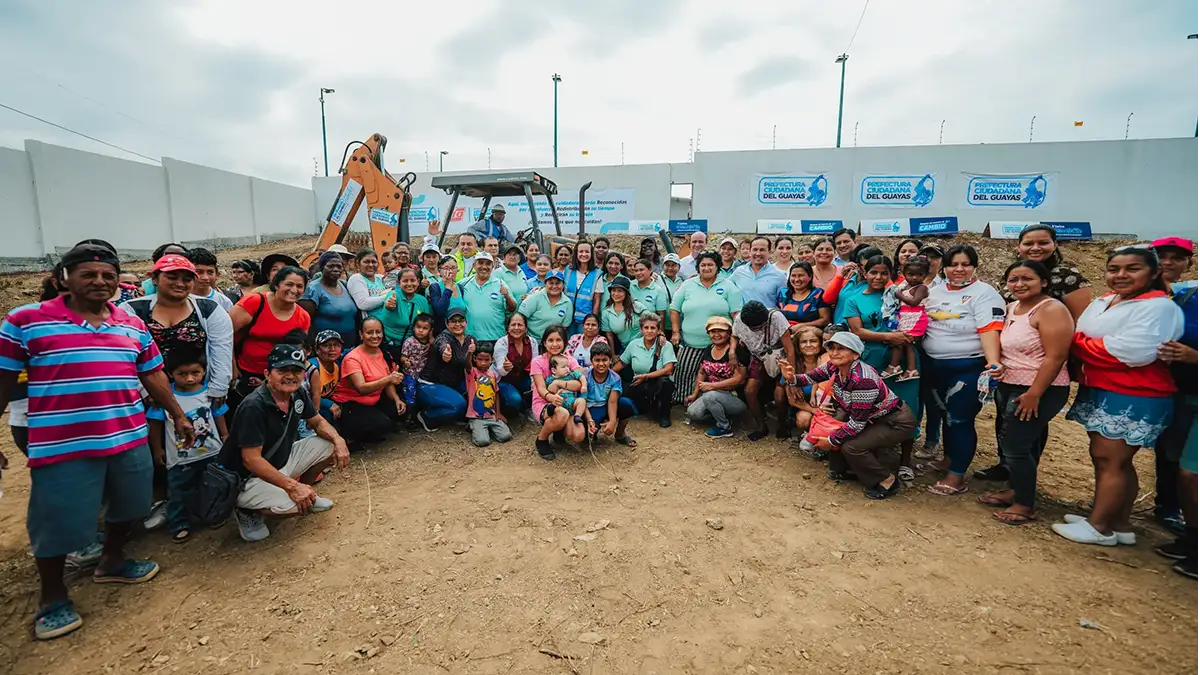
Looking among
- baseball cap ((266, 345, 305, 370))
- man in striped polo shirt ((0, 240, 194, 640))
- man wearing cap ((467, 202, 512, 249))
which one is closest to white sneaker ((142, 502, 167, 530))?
man in striped polo shirt ((0, 240, 194, 640))

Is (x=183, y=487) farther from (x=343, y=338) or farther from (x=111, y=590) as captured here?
(x=343, y=338)

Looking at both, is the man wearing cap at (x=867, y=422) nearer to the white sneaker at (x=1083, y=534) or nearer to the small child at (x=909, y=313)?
the small child at (x=909, y=313)

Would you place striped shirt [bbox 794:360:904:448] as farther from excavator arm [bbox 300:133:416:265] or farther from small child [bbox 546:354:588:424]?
excavator arm [bbox 300:133:416:265]

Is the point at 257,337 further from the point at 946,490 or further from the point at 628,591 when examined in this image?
the point at 946,490

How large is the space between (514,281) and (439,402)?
1445 mm

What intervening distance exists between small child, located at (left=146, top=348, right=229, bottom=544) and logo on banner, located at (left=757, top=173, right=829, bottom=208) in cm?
1685

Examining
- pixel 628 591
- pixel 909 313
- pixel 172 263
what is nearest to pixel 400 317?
pixel 172 263

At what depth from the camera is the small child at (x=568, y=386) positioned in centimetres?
Result: 425

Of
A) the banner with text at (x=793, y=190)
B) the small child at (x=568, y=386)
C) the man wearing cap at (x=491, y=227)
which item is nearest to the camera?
the small child at (x=568, y=386)

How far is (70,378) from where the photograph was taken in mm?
2154

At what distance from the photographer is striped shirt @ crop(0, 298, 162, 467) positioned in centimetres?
210

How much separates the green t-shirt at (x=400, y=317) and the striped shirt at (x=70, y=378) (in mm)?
2338

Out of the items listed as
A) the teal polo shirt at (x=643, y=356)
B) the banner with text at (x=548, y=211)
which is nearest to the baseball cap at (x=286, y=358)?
the teal polo shirt at (x=643, y=356)

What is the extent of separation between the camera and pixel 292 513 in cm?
289
